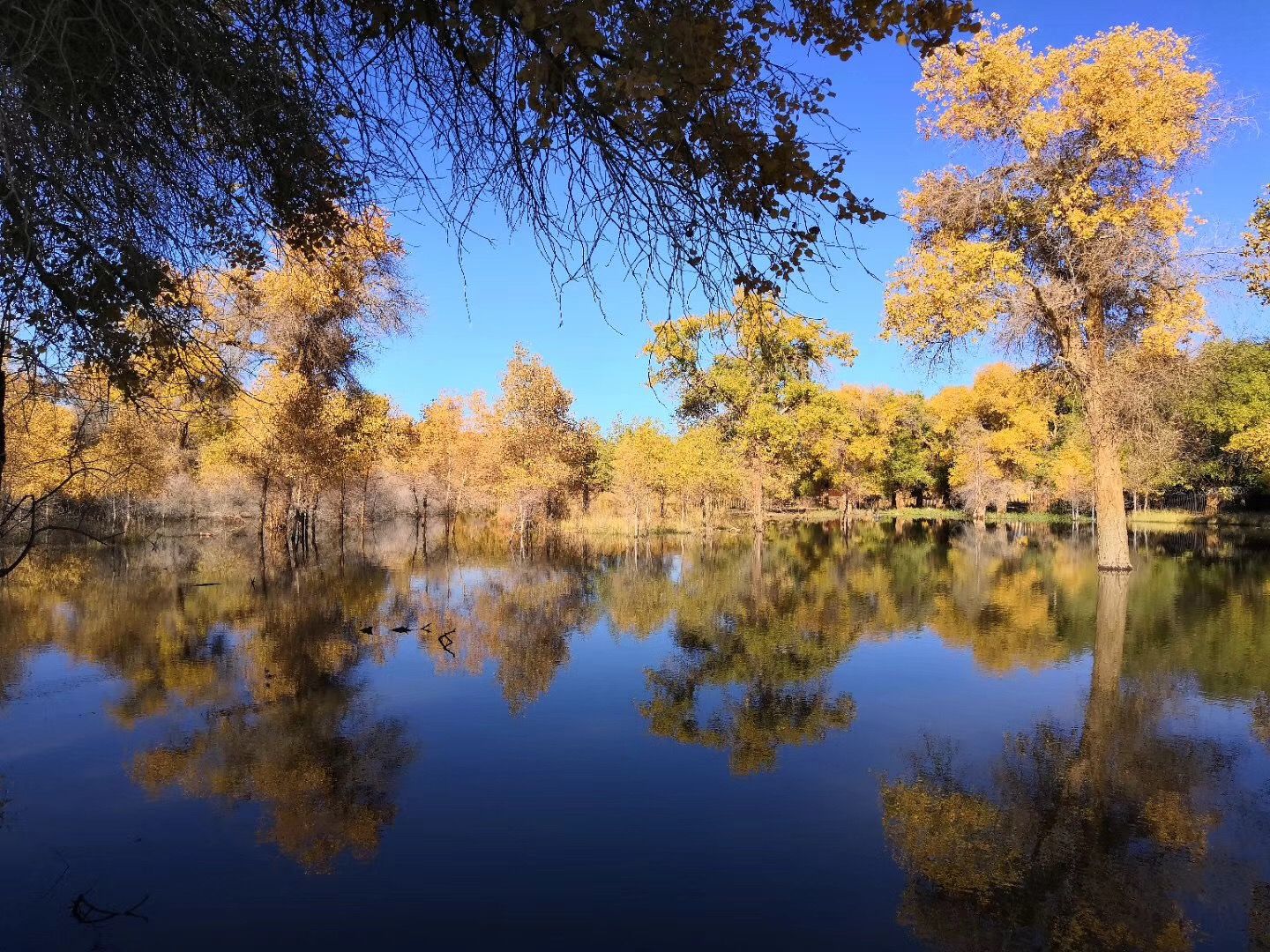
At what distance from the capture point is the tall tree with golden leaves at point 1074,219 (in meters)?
15.6

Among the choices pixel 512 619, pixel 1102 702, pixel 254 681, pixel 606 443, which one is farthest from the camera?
pixel 606 443

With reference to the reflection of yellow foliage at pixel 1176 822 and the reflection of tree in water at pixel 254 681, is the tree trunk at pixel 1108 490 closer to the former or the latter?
the reflection of yellow foliage at pixel 1176 822

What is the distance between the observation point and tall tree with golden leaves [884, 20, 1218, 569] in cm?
1564

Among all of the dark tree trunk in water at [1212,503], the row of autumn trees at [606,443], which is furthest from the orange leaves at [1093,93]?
the dark tree trunk in water at [1212,503]

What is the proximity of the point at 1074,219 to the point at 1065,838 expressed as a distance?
15214 millimetres

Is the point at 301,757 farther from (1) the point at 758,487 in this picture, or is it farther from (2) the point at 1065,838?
(1) the point at 758,487

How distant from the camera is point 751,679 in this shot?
820cm

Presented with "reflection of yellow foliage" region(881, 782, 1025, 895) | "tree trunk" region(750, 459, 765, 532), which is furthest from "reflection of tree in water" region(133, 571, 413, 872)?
"tree trunk" region(750, 459, 765, 532)

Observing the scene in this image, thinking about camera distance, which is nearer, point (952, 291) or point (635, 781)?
point (635, 781)

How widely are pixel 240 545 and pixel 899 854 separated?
28038 mm

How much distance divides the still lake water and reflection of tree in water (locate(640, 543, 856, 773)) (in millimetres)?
60

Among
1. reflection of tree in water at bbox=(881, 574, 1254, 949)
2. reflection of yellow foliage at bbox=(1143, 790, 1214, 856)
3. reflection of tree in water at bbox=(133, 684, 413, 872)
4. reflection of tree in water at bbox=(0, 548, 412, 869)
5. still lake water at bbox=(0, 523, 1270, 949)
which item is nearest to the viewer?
reflection of tree in water at bbox=(881, 574, 1254, 949)

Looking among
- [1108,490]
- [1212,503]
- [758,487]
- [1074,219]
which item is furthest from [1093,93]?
[1212,503]

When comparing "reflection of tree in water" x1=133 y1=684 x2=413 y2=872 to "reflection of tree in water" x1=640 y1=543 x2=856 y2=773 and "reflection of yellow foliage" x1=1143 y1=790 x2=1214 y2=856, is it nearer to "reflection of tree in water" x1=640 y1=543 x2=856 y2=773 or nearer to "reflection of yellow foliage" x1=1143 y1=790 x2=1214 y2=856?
"reflection of tree in water" x1=640 y1=543 x2=856 y2=773
